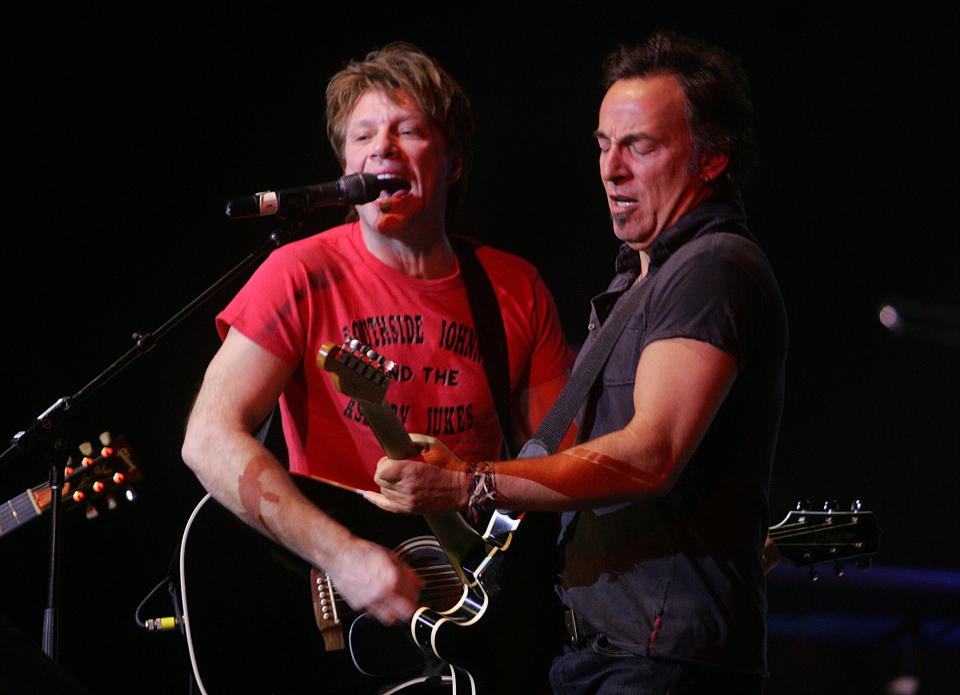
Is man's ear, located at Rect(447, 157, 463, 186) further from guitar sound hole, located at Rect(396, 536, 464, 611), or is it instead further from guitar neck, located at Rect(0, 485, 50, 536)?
guitar neck, located at Rect(0, 485, 50, 536)

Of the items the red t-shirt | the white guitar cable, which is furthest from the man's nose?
the white guitar cable

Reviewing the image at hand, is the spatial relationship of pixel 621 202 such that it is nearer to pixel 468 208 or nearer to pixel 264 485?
pixel 264 485

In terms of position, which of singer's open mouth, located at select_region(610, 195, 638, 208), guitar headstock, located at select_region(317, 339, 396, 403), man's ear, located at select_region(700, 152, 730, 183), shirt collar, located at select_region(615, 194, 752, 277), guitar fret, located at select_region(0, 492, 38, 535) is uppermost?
man's ear, located at select_region(700, 152, 730, 183)

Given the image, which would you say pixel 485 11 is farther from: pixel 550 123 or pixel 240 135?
pixel 240 135

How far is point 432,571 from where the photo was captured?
8.04 feet

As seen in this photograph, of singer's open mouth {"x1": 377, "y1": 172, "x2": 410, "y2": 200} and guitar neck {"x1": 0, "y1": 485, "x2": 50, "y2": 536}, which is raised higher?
singer's open mouth {"x1": 377, "y1": 172, "x2": 410, "y2": 200}

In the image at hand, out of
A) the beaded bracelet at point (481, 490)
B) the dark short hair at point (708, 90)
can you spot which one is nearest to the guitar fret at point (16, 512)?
the beaded bracelet at point (481, 490)

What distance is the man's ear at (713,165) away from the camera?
2314 mm

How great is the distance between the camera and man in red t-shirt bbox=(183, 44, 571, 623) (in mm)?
2500

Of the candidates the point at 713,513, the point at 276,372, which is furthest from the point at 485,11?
the point at 713,513

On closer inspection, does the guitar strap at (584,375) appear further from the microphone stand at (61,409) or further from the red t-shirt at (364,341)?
the microphone stand at (61,409)

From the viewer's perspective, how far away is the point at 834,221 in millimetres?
4723

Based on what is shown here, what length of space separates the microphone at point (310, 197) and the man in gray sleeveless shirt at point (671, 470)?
0.72 meters

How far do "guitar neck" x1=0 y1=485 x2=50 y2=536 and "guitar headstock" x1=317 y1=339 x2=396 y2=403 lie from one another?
7.36ft
